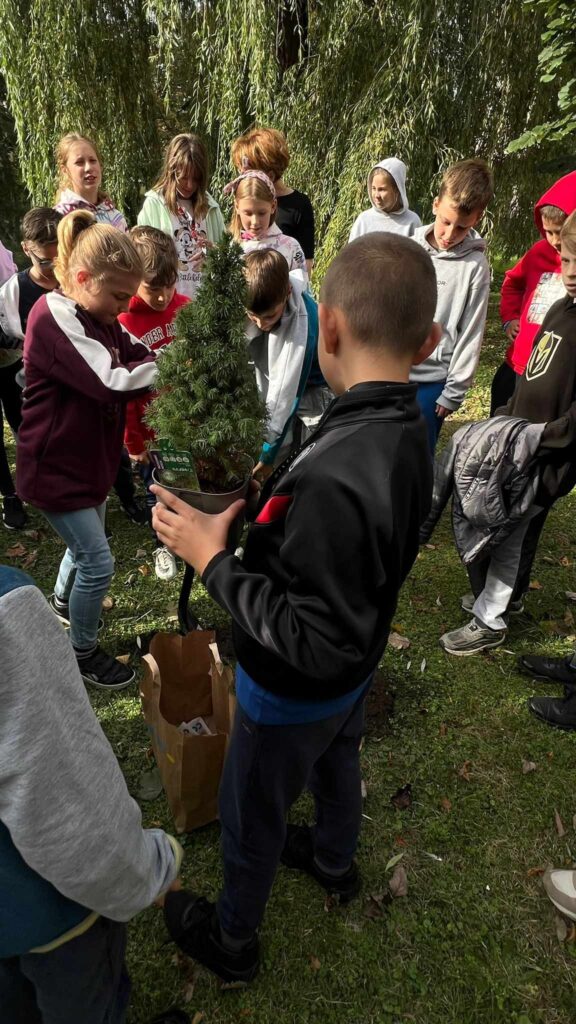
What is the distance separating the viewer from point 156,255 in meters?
3.29

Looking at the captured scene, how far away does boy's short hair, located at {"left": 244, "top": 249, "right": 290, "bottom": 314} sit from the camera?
275cm

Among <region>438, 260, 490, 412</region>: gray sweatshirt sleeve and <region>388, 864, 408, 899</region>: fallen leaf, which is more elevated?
<region>438, 260, 490, 412</region>: gray sweatshirt sleeve

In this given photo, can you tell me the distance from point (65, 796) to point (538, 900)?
7.03 feet

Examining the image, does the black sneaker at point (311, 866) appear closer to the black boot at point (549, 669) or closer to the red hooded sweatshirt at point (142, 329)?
the black boot at point (549, 669)

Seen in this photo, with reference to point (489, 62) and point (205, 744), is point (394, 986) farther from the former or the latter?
point (489, 62)

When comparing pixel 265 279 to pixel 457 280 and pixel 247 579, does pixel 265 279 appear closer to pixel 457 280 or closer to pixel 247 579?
pixel 457 280

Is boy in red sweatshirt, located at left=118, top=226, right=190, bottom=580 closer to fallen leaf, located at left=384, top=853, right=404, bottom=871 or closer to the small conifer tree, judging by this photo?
the small conifer tree

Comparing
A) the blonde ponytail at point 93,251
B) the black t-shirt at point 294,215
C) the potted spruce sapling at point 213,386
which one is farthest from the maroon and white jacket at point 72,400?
the black t-shirt at point 294,215

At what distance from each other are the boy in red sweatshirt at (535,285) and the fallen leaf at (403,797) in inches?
96.9

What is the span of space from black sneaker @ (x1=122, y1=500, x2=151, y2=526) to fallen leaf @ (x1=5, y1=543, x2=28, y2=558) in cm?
80

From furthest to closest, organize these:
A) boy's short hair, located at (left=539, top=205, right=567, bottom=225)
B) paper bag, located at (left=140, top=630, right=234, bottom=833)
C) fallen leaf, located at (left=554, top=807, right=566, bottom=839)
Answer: boy's short hair, located at (left=539, top=205, right=567, bottom=225) < fallen leaf, located at (left=554, top=807, right=566, bottom=839) < paper bag, located at (left=140, top=630, right=234, bottom=833)

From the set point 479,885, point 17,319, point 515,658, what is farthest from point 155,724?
point 17,319

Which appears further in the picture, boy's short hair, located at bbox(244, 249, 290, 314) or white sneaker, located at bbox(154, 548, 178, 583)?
white sneaker, located at bbox(154, 548, 178, 583)

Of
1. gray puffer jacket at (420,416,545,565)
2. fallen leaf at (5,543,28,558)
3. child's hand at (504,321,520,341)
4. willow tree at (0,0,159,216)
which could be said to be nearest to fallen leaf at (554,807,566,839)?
gray puffer jacket at (420,416,545,565)
